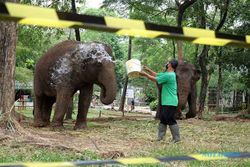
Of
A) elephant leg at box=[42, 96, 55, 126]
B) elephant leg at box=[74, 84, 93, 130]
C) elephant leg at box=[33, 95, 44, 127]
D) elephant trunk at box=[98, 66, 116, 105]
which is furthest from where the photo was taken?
elephant leg at box=[42, 96, 55, 126]

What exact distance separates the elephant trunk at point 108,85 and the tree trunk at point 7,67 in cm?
260

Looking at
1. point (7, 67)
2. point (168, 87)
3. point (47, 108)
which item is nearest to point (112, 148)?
point (168, 87)

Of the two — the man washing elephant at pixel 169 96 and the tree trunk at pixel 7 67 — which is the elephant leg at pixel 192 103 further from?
the tree trunk at pixel 7 67

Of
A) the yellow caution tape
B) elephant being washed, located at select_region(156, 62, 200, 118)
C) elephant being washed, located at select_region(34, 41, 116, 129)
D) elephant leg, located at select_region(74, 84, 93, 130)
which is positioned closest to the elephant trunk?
elephant being washed, located at select_region(34, 41, 116, 129)

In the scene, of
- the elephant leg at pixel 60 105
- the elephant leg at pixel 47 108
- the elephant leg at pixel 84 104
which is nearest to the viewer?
the elephant leg at pixel 60 105

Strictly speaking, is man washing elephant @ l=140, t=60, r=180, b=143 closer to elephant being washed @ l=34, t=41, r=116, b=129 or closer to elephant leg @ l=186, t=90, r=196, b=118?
elephant being washed @ l=34, t=41, r=116, b=129

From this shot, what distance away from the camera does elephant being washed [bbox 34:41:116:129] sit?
36.2ft

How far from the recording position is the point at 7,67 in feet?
28.7

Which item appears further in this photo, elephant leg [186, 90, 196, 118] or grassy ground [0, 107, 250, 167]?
elephant leg [186, 90, 196, 118]

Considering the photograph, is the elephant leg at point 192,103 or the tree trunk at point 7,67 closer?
the tree trunk at point 7,67

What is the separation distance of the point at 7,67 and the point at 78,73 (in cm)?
269

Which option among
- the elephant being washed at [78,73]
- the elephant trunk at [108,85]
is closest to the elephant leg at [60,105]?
the elephant being washed at [78,73]

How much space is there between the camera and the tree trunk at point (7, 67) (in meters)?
8.58

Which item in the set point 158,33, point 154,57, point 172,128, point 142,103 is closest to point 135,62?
point 172,128
